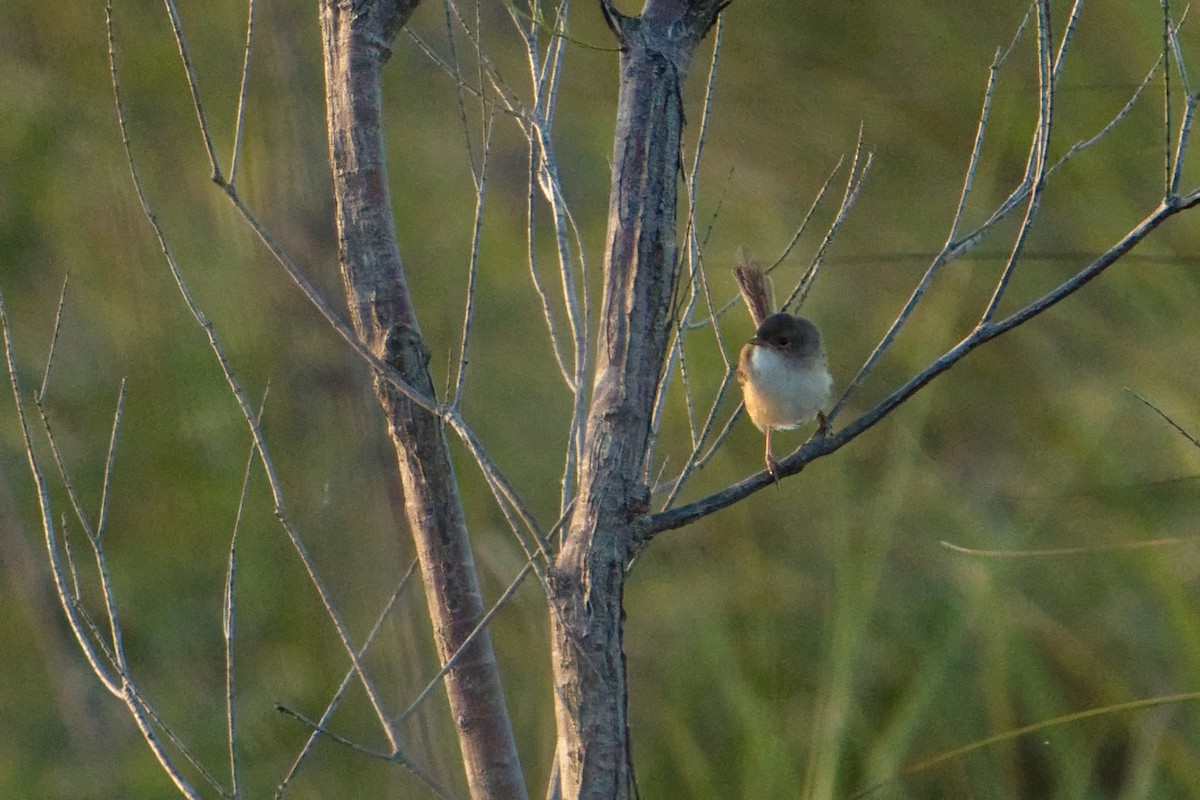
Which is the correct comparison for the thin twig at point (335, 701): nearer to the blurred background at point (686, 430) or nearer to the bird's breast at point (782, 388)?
the blurred background at point (686, 430)

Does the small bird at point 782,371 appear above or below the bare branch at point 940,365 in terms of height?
above

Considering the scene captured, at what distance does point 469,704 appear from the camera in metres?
1.52

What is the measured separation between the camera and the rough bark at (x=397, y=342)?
1.49 metres

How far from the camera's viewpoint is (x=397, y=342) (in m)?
1.50

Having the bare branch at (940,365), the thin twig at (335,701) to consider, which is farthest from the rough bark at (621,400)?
the thin twig at (335,701)

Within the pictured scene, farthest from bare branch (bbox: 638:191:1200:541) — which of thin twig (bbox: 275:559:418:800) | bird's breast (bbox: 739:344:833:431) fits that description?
bird's breast (bbox: 739:344:833:431)

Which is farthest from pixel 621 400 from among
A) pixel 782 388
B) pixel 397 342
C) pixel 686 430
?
pixel 686 430

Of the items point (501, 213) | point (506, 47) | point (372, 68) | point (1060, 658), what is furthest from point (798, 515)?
point (372, 68)

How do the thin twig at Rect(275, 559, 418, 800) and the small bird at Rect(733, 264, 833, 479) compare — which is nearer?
the thin twig at Rect(275, 559, 418, 800)

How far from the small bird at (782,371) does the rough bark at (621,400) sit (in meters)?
0.90

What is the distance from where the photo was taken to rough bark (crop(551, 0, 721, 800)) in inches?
43.7

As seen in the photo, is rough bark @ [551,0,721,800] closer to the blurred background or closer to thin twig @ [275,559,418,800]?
thin twig @ [275,559,418,800]

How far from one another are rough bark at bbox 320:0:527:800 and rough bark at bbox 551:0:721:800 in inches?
14.3

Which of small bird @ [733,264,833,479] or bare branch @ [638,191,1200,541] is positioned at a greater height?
small bird @ [733,264,833,479]
